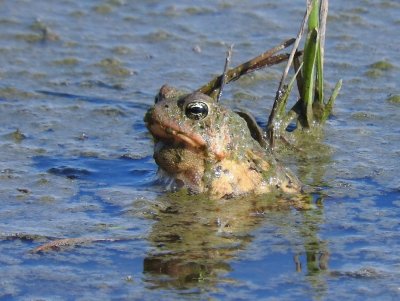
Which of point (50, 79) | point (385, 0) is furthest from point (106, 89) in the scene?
point (385, 0)

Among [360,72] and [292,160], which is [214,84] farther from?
[360,72]

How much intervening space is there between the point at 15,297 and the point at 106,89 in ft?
12.6

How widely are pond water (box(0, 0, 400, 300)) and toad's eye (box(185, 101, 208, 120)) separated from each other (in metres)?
0.54

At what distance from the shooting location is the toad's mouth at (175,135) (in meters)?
6.64

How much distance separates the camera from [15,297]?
17.9 ft

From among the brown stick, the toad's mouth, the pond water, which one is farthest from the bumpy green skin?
the brown stick

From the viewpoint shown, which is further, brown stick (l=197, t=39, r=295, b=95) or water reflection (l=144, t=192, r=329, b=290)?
brown stick (l=197, t=39, r=295, b=95)

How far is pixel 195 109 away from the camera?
21.8 ft

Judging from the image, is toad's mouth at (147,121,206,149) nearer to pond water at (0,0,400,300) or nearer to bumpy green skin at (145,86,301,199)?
bumpy green skin at (145,86,301,199)

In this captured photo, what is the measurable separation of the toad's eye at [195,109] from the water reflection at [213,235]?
533mm

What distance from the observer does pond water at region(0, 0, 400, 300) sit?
570 centimetres

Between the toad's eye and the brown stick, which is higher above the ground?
the brown stick

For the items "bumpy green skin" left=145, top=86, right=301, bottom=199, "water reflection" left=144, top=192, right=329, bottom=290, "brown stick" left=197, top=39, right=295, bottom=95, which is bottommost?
"water reflection" left=144, top=192, right=329, bottom=290

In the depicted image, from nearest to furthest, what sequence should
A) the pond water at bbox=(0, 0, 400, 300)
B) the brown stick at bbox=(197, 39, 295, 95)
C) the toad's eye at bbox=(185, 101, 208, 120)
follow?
the pond water at bbox=(0, 0, 400, 300)
the toad's eye at bbox=(185, 101, 208, 120)
the brown stick at bbox=(197, 39, 295, 95)
